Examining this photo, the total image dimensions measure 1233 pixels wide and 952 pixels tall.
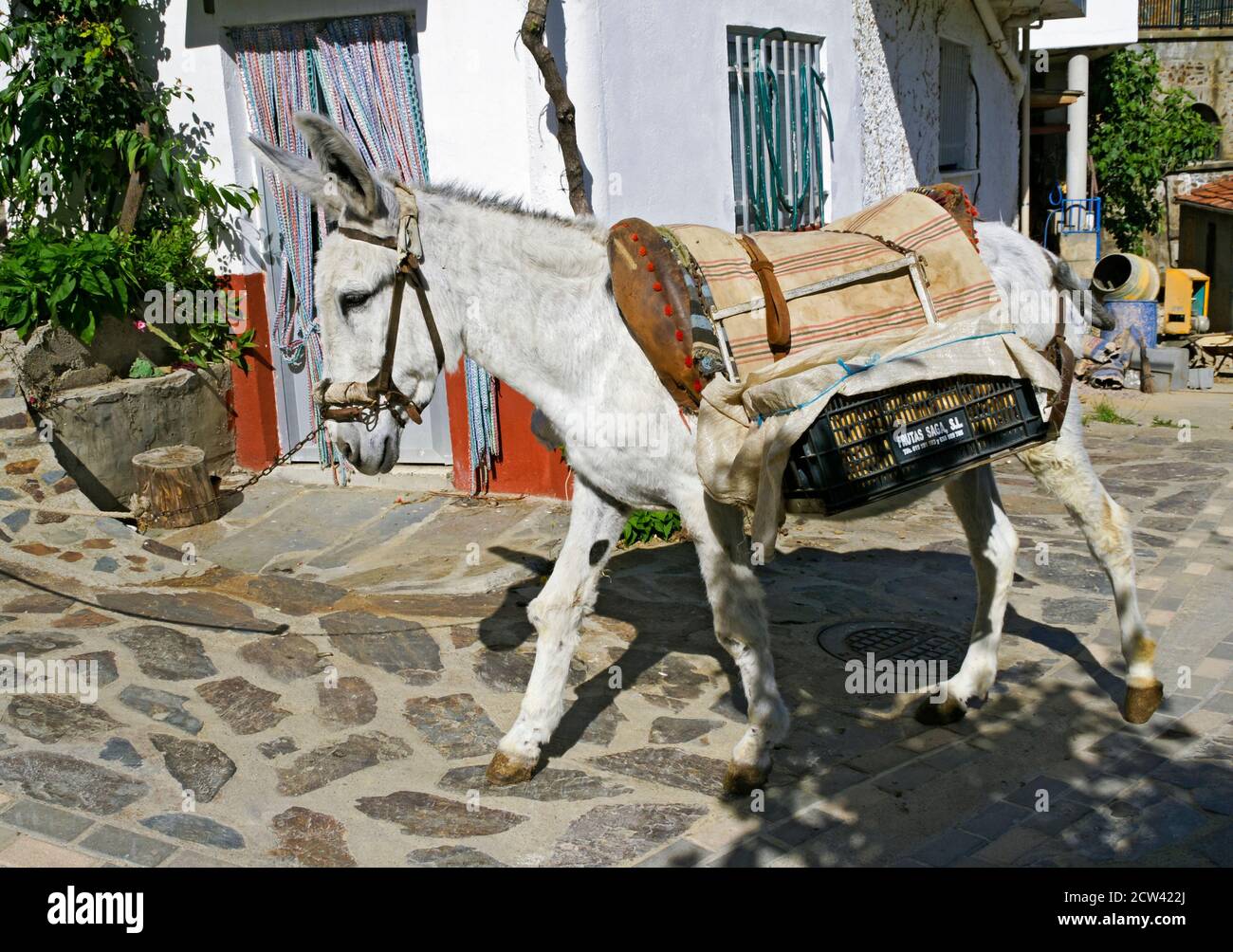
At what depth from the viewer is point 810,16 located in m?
8.20

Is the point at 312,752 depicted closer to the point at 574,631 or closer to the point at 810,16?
the point at 574,631

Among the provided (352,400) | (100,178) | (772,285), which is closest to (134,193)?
(100,178)

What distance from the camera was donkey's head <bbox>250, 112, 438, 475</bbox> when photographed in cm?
333

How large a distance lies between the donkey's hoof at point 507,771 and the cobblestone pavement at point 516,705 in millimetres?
38

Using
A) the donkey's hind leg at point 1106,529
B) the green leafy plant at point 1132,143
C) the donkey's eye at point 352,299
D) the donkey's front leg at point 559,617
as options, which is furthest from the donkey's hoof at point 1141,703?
the green leafy plant at point 1132,143

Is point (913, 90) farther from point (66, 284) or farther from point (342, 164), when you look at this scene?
point (342, 164)

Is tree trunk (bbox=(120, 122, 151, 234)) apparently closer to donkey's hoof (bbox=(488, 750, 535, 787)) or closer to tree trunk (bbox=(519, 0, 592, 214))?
tree trunk (bbox=(519, 0, 592, 214))

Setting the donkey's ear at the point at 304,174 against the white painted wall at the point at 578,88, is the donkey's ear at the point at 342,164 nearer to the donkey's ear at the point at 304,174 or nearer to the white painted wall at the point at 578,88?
the donkey's ear at the point at 304,174

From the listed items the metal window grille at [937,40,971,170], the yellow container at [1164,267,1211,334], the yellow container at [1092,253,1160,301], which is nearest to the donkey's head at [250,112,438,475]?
the metal window grille at [937,40,971,170]

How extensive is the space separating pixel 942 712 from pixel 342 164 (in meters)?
2.93

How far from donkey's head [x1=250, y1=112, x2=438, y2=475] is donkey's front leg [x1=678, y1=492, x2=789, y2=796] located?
0.99 metres

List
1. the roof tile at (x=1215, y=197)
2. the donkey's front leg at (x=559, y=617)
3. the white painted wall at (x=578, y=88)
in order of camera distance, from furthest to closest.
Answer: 1. the roof tile at (x=1215, y=197)
2. the white painted wall at (x=578, y=88)
3. the donkey's front leg at (x=559, y=617)

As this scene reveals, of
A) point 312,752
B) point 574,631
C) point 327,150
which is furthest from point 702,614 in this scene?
point 327,150

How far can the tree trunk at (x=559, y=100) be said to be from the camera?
5.85 m
